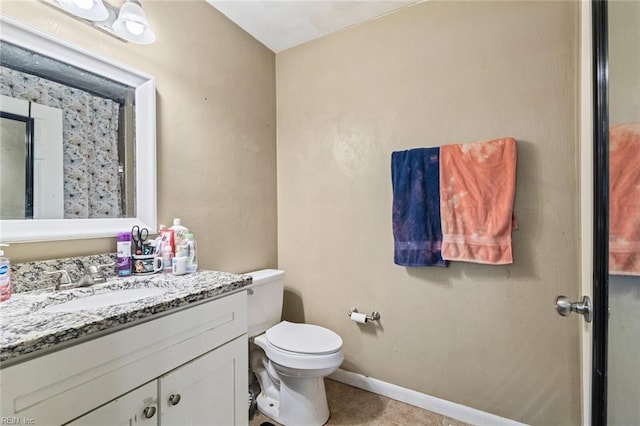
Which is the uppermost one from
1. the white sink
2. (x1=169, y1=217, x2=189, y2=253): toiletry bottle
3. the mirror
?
the mirror

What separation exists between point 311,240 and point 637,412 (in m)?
1.64

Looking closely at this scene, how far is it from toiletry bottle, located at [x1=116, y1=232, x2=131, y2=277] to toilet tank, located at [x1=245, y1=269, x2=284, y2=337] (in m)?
0.61

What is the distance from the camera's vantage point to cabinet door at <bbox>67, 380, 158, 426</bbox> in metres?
0.74

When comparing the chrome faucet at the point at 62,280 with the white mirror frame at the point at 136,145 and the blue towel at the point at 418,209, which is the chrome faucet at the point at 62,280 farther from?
the blue towel at the point at 418,209

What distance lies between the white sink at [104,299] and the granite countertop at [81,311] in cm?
2

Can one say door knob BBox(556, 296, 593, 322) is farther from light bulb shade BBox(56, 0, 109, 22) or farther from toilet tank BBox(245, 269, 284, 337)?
light bulb shade BBox(56, 0, 109, 22)

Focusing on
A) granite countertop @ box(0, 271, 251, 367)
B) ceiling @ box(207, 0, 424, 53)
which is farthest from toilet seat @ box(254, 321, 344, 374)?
ceiling @ box(207, 0, 424, 53)

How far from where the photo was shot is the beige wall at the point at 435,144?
1.37m

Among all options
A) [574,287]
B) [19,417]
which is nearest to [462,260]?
[574,287]

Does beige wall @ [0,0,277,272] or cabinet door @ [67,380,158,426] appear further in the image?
beige wall @ [0,0,277,272]

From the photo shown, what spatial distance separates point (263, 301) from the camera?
1.76m

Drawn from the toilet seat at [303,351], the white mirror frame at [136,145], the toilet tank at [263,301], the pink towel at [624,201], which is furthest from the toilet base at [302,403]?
the pink towel at [624,201]

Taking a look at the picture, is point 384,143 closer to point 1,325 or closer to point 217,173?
point 217,173

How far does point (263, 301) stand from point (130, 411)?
0.97 meters
